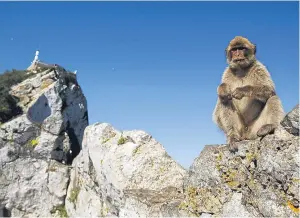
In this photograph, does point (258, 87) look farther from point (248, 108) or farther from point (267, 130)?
point (267, 130)

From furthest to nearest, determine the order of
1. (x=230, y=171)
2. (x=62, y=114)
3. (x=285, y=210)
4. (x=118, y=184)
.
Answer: (x=62, y=114)
(x=118, y=184)
(x=230, y=171)
(x=285, y=210)

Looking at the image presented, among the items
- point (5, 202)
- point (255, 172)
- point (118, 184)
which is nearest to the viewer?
point (255, 172)

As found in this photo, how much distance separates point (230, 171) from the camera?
21.4 feet

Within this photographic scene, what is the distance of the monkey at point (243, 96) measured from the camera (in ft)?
22.6

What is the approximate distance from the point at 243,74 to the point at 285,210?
283 cm

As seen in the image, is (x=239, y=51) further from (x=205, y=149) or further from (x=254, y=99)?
(x=205, y=149)

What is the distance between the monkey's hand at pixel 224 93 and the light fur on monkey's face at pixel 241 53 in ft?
1.36

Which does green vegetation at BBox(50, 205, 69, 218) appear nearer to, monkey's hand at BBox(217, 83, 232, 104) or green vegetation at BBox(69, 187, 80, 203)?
green vegetation at BBox(69, 187, 80, 203)

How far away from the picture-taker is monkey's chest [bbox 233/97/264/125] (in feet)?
23.0

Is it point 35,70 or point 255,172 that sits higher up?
point 35,70

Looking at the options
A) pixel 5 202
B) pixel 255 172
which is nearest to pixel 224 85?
pixel 255 172

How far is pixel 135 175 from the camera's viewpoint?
8.79 meters

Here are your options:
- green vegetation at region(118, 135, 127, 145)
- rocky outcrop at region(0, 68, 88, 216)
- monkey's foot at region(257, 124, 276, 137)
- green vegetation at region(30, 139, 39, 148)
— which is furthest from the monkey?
green vegetation at region(30, 139, 39, 148)

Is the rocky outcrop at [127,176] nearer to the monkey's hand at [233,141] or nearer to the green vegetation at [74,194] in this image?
the monkey's hand at [233,141]
